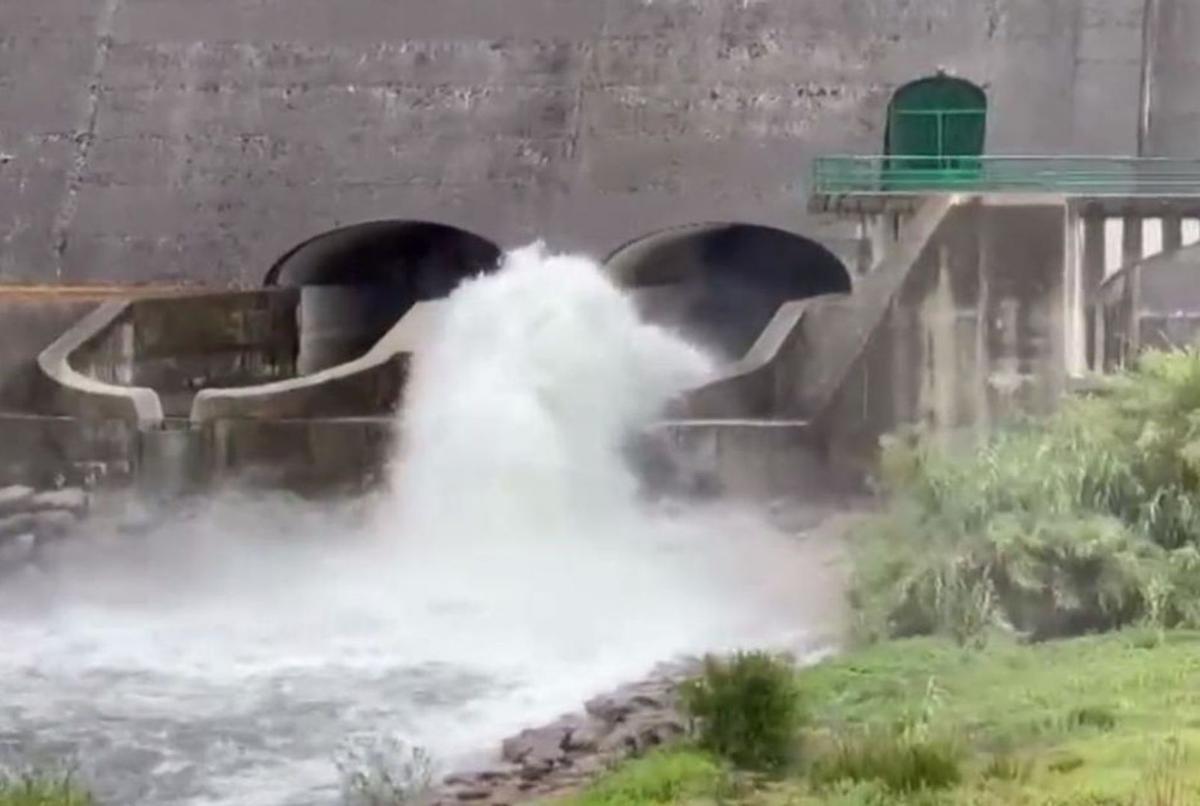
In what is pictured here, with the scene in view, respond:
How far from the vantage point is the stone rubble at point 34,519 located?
65.5 feet

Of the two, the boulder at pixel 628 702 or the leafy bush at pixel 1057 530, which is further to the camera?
the leafy bush at pixel 1057 530


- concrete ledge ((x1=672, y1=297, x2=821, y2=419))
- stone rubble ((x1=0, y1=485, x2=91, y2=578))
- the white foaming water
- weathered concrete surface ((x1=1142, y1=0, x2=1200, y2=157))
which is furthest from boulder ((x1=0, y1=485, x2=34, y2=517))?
weathered concrete surface ((x1=1142, y1=0, x2=1200, y2=157))

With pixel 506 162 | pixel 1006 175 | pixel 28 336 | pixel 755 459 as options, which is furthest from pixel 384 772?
pixel 506 162

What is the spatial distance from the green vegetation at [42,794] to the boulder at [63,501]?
842 centimetres

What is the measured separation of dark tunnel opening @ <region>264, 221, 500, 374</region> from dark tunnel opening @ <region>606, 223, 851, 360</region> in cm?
237

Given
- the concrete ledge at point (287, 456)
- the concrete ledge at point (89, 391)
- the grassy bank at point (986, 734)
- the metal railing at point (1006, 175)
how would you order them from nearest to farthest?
the grassy bank at point (986, 734), the concrete ledge at point (287, 456), the concrete ledge at point (89, 391), the metal railing at point (1006, 175)

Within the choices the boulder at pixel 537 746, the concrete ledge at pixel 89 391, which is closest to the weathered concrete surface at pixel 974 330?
the concrete ledge at pixel 89 391

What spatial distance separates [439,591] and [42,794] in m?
8.73

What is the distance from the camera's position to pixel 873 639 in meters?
14.9

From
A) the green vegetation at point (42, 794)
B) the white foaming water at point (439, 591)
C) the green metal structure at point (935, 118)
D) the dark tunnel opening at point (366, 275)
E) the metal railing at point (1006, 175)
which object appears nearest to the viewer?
the green vegetation at point (42, 794)

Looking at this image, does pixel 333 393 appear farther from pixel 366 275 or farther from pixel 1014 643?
pixel 366 275

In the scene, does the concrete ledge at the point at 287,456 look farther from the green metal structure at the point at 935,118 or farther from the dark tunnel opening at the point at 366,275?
the green metal structure at the point at 935,118

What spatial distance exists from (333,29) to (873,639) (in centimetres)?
1534

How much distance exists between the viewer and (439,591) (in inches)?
744
